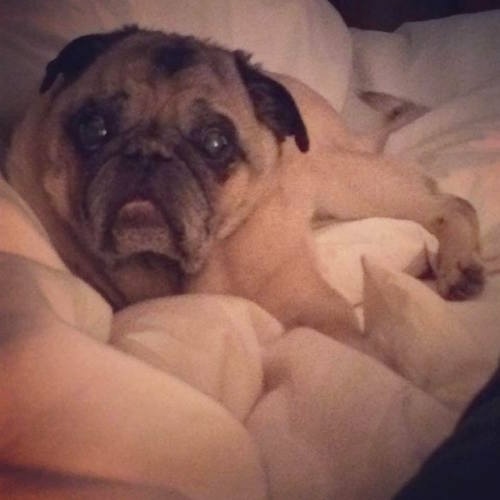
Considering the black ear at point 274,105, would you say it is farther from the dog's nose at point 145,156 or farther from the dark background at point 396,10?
the dark background at point 396,10

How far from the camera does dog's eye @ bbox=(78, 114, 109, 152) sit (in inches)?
46.0

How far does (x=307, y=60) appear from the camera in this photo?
1.74 meters

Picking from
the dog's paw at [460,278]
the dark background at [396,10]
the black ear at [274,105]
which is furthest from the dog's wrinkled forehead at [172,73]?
the dark background at [396,10]

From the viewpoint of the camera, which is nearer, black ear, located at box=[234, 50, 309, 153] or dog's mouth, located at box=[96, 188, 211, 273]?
dog's mouth, located at box=[96, 188, 211, 273]

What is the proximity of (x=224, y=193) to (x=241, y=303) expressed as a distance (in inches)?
8.7

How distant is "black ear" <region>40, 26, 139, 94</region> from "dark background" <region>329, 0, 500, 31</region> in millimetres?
1126

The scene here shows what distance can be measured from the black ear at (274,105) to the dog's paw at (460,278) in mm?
271

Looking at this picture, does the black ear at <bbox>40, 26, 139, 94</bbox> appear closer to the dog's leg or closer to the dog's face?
the dog's face

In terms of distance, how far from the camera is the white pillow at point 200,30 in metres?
1.39

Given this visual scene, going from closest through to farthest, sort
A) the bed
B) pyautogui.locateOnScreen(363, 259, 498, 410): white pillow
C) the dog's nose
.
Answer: the bed < pyautogui.locateOnScreen(363, 259, 498, 410): white pillow < the dog's nose

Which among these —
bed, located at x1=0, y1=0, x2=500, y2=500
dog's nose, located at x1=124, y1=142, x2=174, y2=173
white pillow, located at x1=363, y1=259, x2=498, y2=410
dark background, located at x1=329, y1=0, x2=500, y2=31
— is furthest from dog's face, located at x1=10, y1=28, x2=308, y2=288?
dark background, located at x1=329, y1=0, x2=500, y2=31

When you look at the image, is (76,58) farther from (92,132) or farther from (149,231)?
(149,231)

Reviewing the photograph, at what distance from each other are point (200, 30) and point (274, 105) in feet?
1.28

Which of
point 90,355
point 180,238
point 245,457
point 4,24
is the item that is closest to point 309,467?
point 245,457
